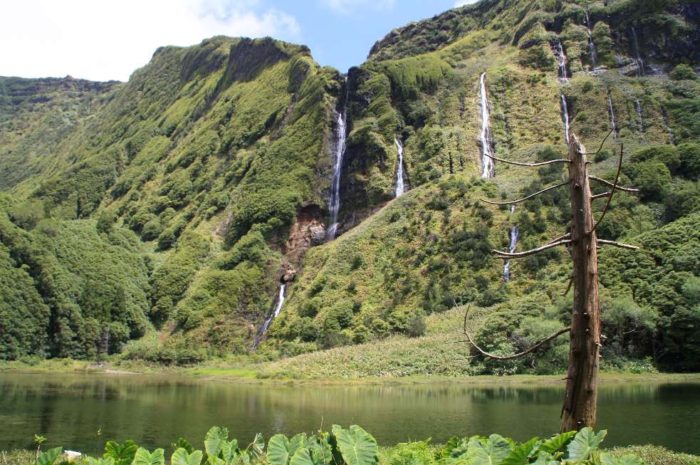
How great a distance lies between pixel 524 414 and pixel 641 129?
276 ft

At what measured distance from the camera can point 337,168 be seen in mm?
120438

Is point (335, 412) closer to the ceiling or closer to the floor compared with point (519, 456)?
closer to the floor

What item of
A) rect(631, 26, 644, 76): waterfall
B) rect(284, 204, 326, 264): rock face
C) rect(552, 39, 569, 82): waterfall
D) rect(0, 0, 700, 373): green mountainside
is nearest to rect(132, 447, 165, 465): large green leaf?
rect(0, 0, 700, 373): green mountainside

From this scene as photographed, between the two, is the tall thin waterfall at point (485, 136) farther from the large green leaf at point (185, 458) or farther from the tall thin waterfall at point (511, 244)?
the large green leaf at point (185, 458)

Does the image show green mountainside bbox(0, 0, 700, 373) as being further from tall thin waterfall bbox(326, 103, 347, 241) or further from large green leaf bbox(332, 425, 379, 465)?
large green leaf bbox(332, 425, 379, 465)

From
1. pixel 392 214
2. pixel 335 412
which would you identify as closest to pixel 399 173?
pixel 392 214

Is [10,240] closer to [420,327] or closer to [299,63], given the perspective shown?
[420,327]

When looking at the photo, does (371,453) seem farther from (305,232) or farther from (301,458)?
(305,232)

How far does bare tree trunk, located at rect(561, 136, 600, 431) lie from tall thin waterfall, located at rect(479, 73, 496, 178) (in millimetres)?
95405

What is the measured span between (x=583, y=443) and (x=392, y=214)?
307 ft

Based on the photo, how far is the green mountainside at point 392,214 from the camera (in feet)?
228

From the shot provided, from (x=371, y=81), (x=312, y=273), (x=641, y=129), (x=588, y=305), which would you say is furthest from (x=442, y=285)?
(x=588, y=305)

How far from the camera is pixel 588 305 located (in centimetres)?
870

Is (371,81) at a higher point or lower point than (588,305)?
higher
